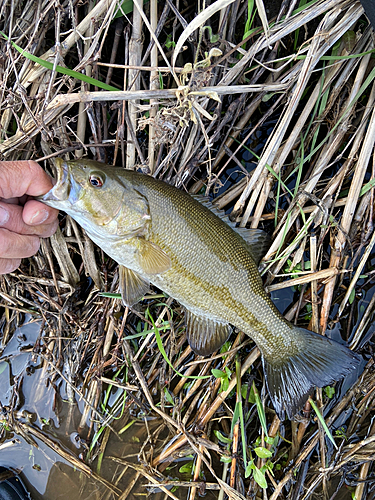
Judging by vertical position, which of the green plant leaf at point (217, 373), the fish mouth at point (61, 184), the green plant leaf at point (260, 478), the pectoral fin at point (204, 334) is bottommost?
the green plant leaf at point (260, 478)

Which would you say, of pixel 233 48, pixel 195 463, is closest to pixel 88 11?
pixel 233 48

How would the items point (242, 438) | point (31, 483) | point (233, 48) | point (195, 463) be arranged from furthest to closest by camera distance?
1. point (31, 483)
2. point (195, 463)
3. point (242, 438)
4. point (233, 48)

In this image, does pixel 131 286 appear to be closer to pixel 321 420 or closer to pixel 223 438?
pixel 223 438

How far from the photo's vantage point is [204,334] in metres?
2.50

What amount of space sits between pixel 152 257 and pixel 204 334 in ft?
2.32

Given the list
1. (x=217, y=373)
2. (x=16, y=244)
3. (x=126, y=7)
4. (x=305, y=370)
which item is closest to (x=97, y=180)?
(x=16, y=244)

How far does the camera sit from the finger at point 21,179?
227 centimetres

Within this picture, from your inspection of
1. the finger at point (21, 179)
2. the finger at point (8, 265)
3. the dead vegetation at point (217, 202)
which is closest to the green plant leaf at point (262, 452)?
the dead vegetation at point (217, 202)

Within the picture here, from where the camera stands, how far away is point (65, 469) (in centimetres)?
291

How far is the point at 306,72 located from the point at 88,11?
161cm

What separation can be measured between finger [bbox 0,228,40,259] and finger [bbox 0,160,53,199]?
0.27 metres

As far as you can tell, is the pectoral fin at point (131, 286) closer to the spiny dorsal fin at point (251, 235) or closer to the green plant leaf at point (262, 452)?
the spiny dorsal fin at point (251, 235)

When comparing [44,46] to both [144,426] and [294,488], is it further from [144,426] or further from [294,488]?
[294,488]

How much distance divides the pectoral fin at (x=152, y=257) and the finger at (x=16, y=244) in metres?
0.86
